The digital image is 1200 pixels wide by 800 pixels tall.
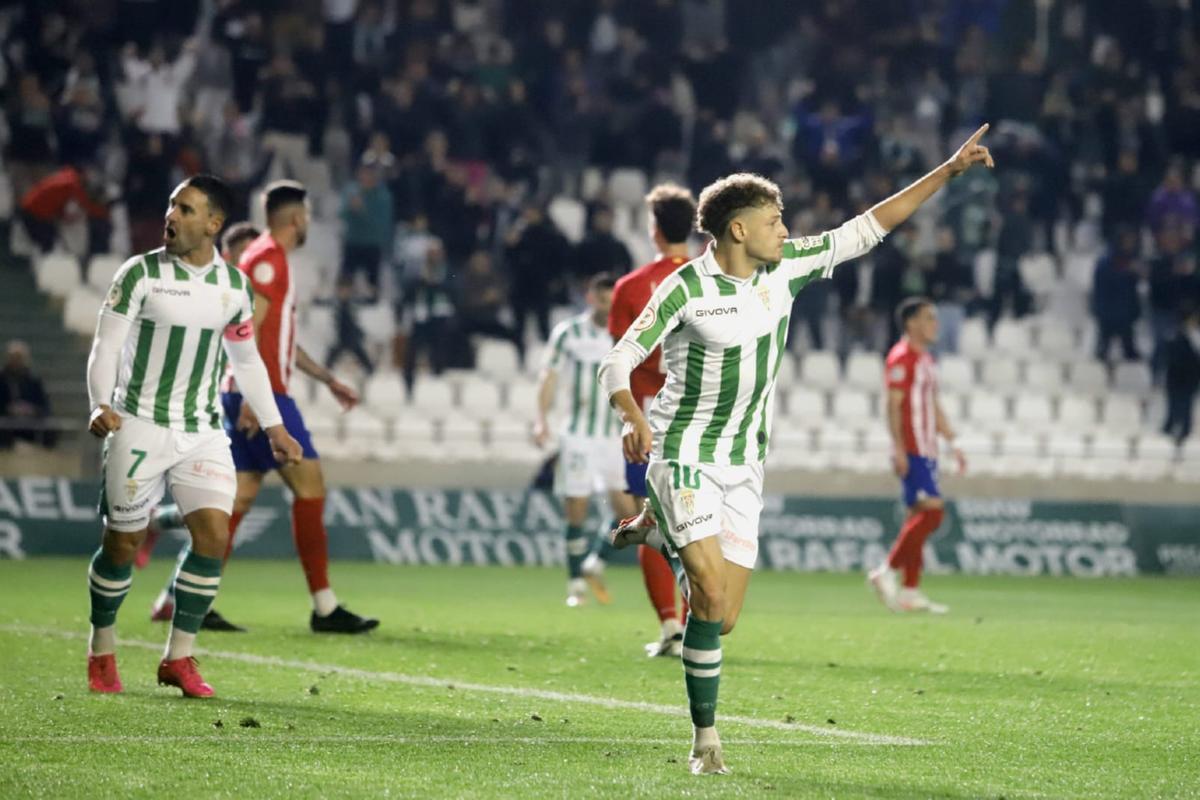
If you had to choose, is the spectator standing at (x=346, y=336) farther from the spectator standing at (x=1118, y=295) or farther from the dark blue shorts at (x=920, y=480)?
the spectator standing at (x=1118, y=295)

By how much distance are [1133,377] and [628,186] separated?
630cm

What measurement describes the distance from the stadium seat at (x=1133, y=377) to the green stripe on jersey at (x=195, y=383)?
15.7 m

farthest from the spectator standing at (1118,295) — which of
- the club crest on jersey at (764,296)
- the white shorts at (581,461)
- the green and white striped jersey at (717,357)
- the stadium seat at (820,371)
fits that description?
the club crest on jersey at (764,296)

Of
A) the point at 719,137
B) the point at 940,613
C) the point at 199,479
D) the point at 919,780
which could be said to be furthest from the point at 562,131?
the point at 919,780

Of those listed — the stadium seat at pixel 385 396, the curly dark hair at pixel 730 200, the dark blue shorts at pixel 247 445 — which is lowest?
the stadium seat at pixel 385 396

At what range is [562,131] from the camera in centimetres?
2206

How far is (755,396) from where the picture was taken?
21.1ft

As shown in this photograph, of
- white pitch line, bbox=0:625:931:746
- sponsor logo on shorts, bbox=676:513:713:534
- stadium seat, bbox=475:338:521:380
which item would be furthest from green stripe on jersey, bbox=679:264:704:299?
stadium seat, bbox=475:338:521:380

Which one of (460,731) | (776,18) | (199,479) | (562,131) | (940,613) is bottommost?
(940,613)

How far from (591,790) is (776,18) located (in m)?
19.7

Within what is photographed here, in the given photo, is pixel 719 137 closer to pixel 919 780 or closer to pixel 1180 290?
pixel 1180 290

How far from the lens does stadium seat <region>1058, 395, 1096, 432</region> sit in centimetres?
2098

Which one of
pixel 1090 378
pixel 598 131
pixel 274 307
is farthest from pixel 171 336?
pixel 1090 378

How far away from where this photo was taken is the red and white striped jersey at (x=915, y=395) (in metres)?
13.3
